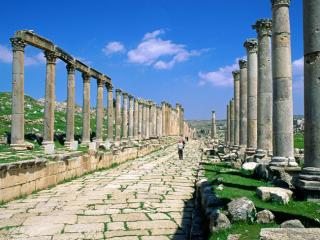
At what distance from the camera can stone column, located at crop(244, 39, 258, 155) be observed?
1850 centimetres

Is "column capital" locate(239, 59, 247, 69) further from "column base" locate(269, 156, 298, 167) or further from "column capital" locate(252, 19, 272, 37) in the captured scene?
"column base" locate(269, 156, 298, 167)

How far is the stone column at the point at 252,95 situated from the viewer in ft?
60.7

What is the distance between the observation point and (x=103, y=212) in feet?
Result: 28.6

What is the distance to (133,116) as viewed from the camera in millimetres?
41500

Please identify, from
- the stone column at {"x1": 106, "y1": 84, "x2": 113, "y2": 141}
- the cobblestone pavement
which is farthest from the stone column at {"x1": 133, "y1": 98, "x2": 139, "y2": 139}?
the cobblestone pavement

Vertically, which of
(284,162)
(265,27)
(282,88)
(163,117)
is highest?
(265,27)

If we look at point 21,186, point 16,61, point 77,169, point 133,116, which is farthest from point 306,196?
point 133,116

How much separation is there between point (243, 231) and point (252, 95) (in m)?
13.9

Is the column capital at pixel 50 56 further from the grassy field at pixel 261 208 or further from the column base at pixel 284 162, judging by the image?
the grassy field at pixel 261 208

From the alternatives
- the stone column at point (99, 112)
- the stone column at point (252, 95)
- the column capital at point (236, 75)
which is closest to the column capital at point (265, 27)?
the stone column at point (252, 95)

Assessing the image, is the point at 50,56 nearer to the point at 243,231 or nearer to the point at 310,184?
the point at 310,184

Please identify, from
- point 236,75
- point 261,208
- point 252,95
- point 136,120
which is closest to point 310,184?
point 261,208

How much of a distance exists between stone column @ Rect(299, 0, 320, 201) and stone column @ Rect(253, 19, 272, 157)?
7394mm

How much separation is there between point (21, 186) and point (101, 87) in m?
18.1
